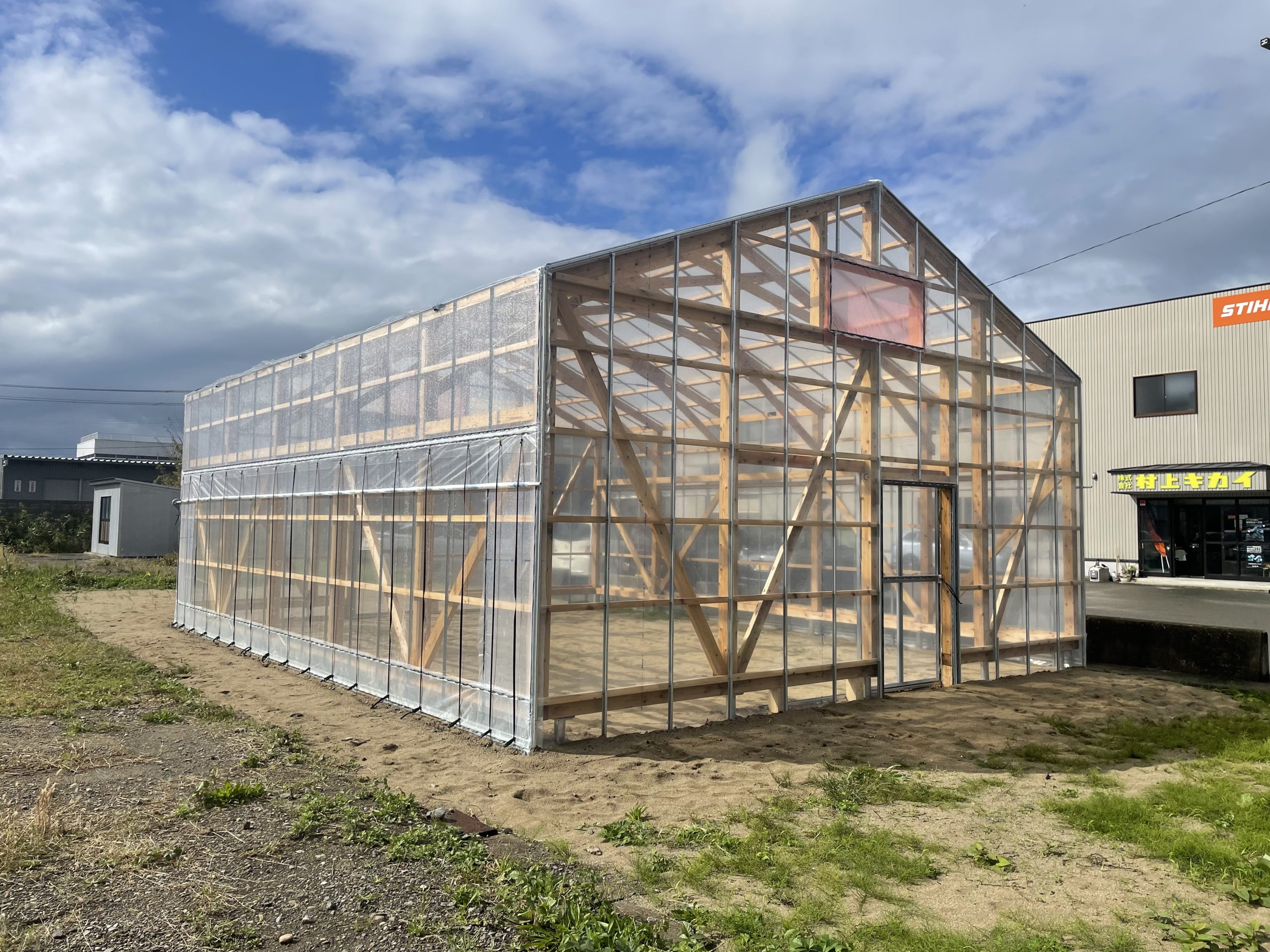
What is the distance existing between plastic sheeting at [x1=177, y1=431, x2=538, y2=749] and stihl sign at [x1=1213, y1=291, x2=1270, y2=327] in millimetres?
25438

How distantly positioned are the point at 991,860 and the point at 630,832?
231 centimetres

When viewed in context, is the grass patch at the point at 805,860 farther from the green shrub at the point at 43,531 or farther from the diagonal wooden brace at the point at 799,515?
the green shrub at the point at 43,531

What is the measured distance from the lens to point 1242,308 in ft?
83.4

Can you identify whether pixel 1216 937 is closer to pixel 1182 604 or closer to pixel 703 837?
pixel 703 837

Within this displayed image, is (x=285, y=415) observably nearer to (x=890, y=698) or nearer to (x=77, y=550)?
(x=890, y=698)

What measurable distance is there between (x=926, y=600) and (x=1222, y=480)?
18727 millimetres

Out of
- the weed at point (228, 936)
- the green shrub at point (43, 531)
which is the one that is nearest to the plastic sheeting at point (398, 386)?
the weed at point (228, 936)

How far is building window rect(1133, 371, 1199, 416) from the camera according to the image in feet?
87.6

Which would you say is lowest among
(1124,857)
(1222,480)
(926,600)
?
(1124,857)

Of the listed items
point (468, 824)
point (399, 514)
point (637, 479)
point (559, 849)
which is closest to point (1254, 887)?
point (559, 849)

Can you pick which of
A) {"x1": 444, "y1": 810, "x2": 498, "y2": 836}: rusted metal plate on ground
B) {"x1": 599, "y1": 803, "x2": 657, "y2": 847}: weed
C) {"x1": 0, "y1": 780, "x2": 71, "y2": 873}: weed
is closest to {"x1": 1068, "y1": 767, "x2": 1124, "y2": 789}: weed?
{"x1": 599, "y1": 803, "x2": 657, "y2": 847}: weed

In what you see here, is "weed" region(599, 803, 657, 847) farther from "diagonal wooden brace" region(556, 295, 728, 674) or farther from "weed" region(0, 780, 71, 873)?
"weed" region(0, 780, 71, 873)

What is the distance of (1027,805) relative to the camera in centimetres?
677

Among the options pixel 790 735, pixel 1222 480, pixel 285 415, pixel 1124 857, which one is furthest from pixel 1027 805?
pixel 1222 480
